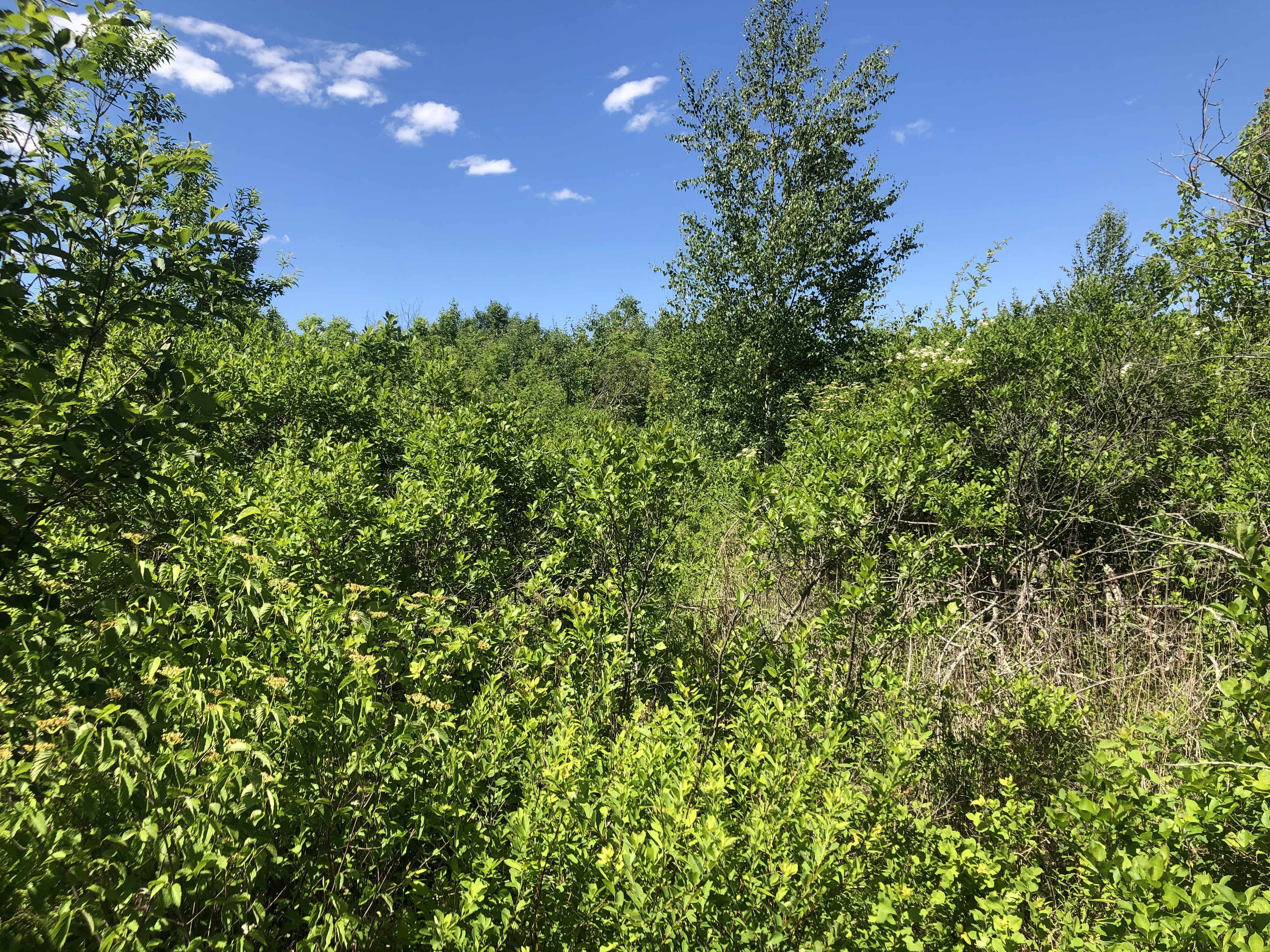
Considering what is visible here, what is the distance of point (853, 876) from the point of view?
6.52 feet

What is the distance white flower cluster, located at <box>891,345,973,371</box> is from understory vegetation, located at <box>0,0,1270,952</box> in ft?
1.24

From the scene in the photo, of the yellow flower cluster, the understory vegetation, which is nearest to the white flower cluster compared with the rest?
the understory vegetation

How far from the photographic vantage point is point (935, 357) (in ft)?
23.5

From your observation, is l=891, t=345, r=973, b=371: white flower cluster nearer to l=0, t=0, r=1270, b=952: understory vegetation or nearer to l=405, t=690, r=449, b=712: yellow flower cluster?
l=0, t=0, r=1270, b=952: understory vegetation

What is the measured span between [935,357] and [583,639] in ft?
20.1

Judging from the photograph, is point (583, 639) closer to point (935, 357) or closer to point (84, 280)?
point (84, 280)

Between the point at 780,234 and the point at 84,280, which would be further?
the point at 780,234

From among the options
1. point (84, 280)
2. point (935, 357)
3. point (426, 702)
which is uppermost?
point (935, 357)

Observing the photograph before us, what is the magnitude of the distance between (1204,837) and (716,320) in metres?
11.0

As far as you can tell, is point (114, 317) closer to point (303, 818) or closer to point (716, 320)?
point (303, 818)

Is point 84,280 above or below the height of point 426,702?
above

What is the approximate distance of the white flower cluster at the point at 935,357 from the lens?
659cm

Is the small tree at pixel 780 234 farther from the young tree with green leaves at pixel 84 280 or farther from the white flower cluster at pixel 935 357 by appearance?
the young tree with green leaves at pixel 84 280

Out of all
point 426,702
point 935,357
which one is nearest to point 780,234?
point 935,357
